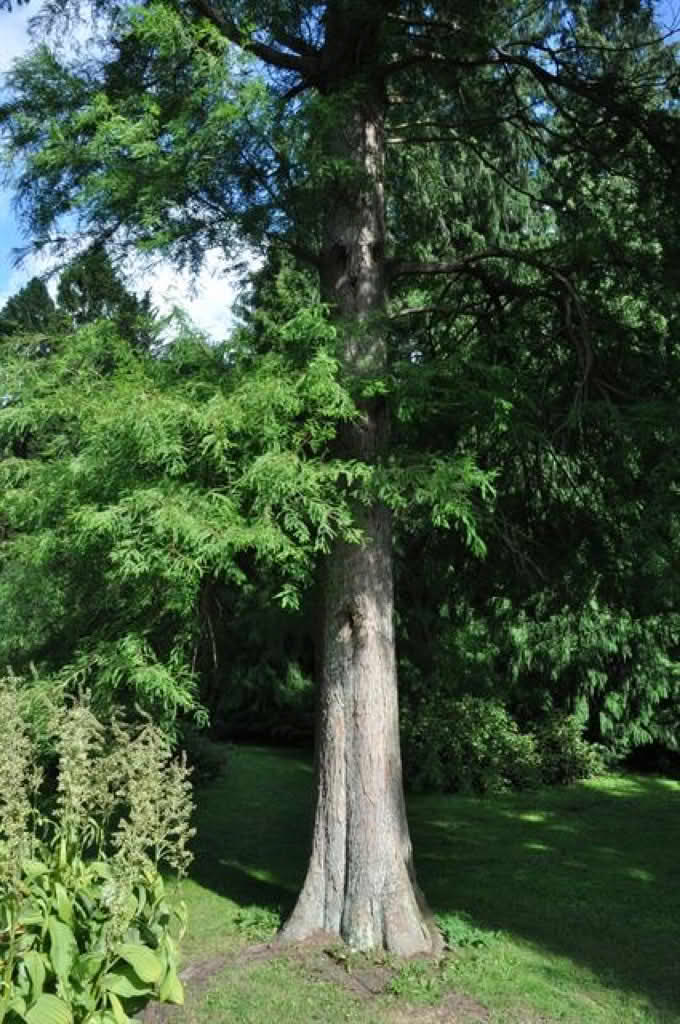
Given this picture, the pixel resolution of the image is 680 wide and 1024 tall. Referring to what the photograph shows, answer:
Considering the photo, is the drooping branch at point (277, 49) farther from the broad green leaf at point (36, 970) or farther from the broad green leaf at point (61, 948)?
the broad green leaf at point (36, 970)

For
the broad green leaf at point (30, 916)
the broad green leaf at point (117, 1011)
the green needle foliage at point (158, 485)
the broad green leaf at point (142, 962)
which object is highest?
the green needle foliage at point (158, 485)

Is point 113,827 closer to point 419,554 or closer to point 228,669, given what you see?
point 419,554

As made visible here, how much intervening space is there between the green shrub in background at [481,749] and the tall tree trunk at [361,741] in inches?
205

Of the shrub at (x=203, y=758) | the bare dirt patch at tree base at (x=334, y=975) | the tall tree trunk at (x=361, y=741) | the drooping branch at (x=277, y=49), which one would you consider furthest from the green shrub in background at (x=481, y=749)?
the drooping branch at (x=277, y=49)

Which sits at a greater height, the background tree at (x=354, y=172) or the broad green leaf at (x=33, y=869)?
the background tree at (x=354, y=172)

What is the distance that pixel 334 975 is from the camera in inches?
213

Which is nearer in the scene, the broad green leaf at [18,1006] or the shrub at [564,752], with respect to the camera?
the broad green leaf at [18,1006]

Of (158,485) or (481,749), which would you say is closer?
(158,485)

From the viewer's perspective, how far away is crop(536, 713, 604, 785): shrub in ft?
37.9

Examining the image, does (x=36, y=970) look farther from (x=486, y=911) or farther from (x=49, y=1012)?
(x=486, y=911)

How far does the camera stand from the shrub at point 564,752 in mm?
11539

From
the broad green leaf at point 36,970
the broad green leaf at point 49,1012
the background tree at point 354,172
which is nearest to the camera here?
the broad green leaf at point 49,1012

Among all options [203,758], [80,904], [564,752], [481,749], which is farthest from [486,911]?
[203,758]

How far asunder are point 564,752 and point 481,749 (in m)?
1.00
